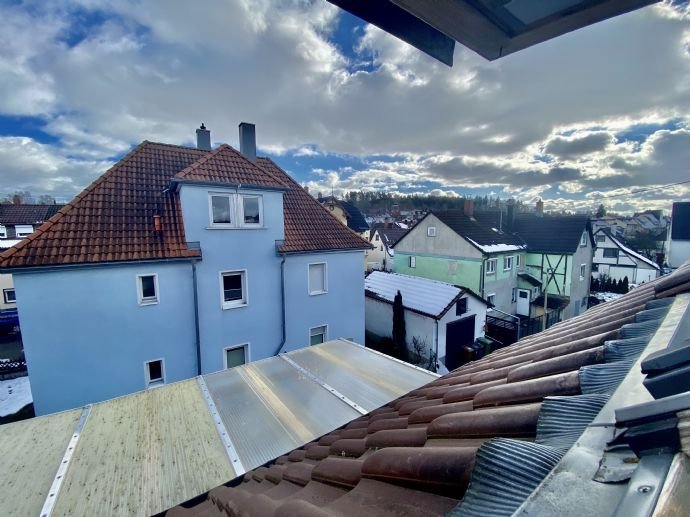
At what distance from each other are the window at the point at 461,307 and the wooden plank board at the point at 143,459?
38.6 ft

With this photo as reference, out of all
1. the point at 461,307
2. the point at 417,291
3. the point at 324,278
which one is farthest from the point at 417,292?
the point at 324,278

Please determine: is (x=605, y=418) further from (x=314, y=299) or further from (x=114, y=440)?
(x=314, y=299)

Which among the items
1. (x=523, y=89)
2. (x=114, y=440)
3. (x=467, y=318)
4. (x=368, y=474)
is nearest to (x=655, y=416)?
(x=368, y=474)

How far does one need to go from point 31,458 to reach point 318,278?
8608mm

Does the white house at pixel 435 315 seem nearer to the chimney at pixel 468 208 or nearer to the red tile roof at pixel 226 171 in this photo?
the red tile roof at pixel 226 171

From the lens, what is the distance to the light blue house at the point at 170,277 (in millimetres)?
7227

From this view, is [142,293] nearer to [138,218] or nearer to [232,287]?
[138,218]

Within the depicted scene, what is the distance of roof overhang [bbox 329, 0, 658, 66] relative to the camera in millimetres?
947

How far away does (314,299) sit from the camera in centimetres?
1112

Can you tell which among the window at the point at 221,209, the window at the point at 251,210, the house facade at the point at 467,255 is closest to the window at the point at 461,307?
the house facade at the point at 467,255

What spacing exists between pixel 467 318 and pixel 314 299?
7694 millimetres

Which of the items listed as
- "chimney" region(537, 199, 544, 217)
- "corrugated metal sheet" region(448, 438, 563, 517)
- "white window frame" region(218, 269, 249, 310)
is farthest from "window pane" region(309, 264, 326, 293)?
"chimney" region(537, 199, 544, 217)

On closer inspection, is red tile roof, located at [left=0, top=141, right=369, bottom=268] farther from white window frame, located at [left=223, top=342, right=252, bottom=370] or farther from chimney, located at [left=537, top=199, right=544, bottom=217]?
chimney, located at [left=537, top=199, right=544, bottom=217]

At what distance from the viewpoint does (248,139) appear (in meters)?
11.7
